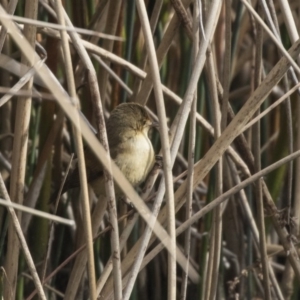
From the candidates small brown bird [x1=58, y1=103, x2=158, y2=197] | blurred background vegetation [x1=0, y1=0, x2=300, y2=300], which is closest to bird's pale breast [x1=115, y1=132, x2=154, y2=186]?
small brown bird [x1=58, y1=103, x2=158, y2=197]

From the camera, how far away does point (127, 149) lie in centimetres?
257

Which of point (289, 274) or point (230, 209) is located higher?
point (230, 209)

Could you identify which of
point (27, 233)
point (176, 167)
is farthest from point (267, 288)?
point (27, 233)

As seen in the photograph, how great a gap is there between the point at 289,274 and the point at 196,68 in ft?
4.57

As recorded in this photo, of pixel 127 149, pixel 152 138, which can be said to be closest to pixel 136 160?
pixel 127 149

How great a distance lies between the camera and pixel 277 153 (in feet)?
9.15

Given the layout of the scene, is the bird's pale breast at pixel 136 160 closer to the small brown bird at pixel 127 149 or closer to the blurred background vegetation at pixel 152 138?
the small brown bird at pixel 127 149

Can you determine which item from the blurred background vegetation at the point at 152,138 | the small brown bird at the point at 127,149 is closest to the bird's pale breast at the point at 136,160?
the small brown bird at the point at 127,149

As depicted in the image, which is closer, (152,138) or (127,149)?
(127,149)

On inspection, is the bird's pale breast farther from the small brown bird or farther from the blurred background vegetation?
the blurred background vegetation

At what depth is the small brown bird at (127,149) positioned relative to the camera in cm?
249

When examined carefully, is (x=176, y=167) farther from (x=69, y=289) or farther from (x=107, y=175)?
(x=107, y=175)

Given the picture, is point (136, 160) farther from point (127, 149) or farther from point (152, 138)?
point (152, 138)

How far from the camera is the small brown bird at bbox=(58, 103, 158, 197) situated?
2.49 meters
